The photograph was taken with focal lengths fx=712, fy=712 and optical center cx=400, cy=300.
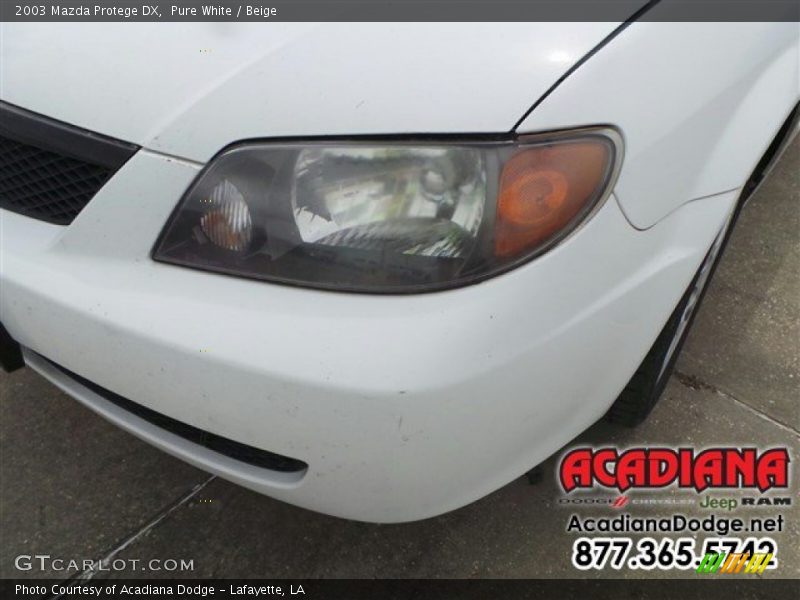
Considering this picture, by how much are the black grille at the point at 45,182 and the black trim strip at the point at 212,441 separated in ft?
1.32

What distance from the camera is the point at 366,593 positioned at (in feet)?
5.61

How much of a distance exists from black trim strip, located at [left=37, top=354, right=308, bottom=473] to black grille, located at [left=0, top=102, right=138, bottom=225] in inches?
16.1

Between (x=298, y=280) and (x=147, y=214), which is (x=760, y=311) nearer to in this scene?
(x=298, y=280)

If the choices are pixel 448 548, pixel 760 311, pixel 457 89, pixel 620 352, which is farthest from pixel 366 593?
pixel 760 311

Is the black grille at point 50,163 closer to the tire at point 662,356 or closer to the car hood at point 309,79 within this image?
the car hood at point 309,79

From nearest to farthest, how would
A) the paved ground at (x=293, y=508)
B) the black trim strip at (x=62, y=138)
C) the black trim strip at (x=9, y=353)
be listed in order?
1. the black trim strip at (x=62, y=138)
2. the black trim strip at (x=9, y=353)
3. the paved ground at (x=293, y=508)

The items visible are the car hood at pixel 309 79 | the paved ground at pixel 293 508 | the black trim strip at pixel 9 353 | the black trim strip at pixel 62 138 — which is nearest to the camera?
the car hood at pixel 309 79

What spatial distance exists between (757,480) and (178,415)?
4.99 feet

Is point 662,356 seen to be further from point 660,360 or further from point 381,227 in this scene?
point 381,227

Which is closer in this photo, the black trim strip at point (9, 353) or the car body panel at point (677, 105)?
the car body panel at point (677, 105)

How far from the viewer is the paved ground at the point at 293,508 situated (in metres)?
1.78
